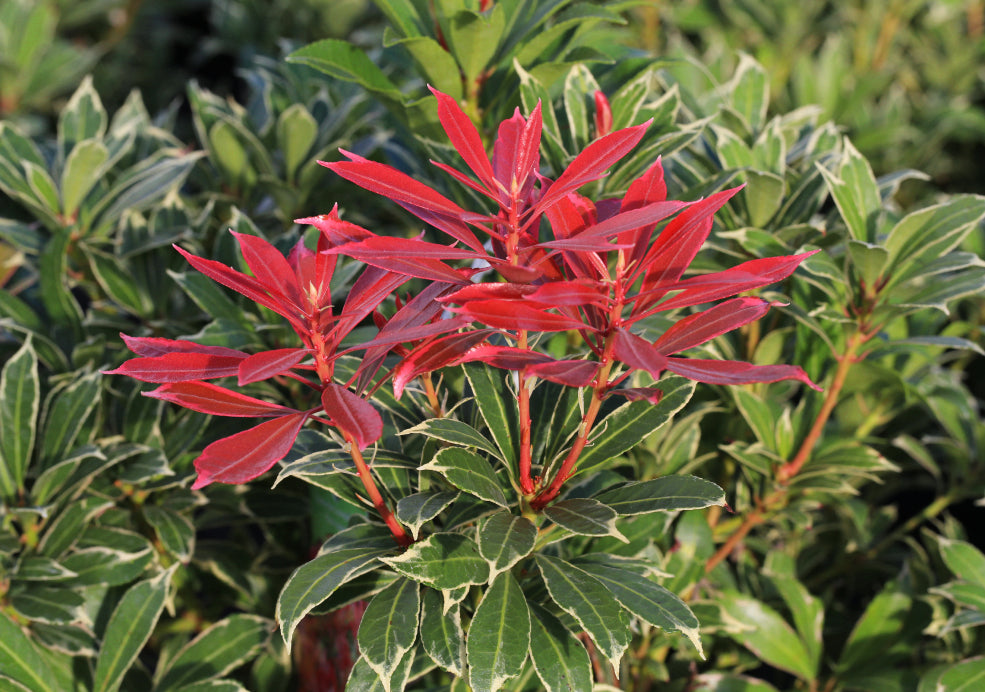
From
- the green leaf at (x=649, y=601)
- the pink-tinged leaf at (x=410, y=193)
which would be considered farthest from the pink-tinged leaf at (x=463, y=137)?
the green leaf at (x=649, y=601)

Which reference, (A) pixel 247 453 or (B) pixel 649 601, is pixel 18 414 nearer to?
(A) pixel 247 453

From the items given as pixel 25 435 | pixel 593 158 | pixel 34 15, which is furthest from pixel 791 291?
pixel 34 15

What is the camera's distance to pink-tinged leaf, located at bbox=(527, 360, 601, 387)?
0.76 m

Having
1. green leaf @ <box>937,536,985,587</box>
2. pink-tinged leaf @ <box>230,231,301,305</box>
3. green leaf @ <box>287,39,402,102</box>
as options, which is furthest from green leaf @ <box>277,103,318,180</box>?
green leaf @ <box>937,536,985,587</box>

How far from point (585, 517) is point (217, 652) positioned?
69cm

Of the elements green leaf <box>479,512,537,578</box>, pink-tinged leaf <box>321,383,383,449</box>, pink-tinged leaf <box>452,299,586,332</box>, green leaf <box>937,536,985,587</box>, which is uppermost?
pink-tinged leaf <box>452,299,586,332</box>

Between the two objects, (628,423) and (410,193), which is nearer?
(410,193)

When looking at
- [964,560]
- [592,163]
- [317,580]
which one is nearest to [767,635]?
[964,560]

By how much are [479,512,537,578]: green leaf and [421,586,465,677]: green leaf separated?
11 cm

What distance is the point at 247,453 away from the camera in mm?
771

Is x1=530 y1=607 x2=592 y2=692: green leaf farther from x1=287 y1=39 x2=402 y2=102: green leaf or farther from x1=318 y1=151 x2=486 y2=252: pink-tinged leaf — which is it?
x1=287 y1=39 x2=402 y2=102: green leaf

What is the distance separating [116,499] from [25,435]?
0.53ft

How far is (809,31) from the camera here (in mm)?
2875

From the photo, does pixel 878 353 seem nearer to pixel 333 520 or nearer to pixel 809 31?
pixel 333 520
